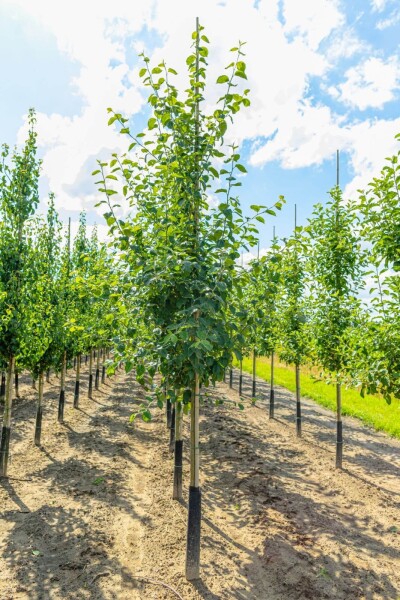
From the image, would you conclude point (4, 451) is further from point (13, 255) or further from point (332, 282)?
point (332, 282)

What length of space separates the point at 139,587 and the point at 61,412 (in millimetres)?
10581

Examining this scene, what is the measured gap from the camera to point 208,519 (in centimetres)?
791

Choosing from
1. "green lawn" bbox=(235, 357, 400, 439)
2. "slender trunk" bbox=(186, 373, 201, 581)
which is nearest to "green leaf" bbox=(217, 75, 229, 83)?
"slender trunk" bbox=(186, 373, 201, 581)

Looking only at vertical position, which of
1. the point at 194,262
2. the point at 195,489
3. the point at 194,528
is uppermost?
the point at 194,262

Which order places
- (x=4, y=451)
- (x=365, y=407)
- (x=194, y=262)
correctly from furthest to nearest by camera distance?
(x=365, y=407), (x=4, y=451), (x=194, y=262)

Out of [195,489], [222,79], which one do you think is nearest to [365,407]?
[195,489]

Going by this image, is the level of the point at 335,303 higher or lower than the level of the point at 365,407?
higher

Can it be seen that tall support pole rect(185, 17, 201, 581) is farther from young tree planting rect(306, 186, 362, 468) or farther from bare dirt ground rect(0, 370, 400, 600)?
young tree planting rect(306, 186, 362, 468)

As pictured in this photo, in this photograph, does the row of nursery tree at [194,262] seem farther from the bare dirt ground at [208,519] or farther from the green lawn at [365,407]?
the green lawn at [365,407]

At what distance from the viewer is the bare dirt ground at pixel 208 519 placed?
5.82m

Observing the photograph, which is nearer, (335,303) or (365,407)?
(335,303)

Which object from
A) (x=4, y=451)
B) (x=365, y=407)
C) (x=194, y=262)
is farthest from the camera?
(x=365, y=407)

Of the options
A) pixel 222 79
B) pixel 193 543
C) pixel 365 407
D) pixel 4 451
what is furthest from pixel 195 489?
pixel 365 407

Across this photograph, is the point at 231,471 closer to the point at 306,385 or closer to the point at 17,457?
the point at 17,457
